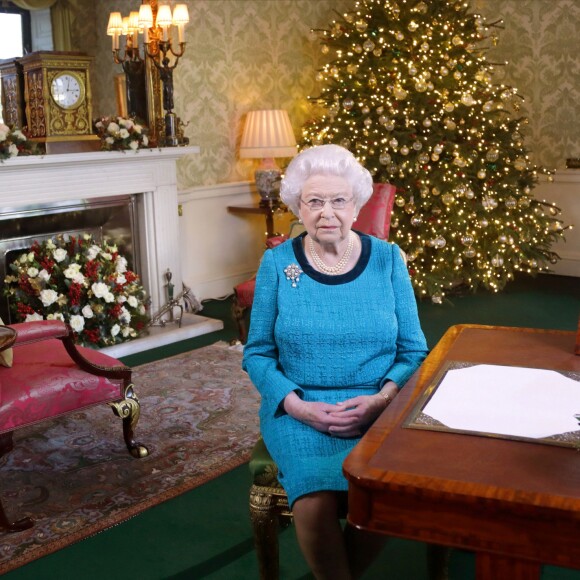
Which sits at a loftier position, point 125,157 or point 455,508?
point 125,157

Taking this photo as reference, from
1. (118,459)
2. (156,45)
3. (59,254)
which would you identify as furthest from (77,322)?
(156,45)

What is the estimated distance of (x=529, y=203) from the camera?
6.23m

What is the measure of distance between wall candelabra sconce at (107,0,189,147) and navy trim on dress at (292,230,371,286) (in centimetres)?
368

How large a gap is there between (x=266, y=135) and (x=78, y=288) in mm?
2208

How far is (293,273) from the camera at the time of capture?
7.30 ft

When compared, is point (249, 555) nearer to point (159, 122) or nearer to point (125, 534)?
point (125, 534)

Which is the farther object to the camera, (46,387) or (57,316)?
(57,316)

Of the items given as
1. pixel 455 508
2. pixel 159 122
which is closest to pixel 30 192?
pixel 159 122

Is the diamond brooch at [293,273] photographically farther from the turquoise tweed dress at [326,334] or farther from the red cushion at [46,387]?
the red cushion at [46,387]

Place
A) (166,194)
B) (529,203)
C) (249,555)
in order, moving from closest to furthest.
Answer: (249,555), (166,194), (529,203)

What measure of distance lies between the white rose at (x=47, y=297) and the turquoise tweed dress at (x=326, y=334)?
115 inches

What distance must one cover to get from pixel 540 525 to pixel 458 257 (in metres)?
4.86

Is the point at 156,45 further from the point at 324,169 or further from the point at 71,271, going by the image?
the point at 324,169

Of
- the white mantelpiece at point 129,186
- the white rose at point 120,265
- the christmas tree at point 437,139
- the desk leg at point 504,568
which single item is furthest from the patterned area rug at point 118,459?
the christmas tree at point 437,139
